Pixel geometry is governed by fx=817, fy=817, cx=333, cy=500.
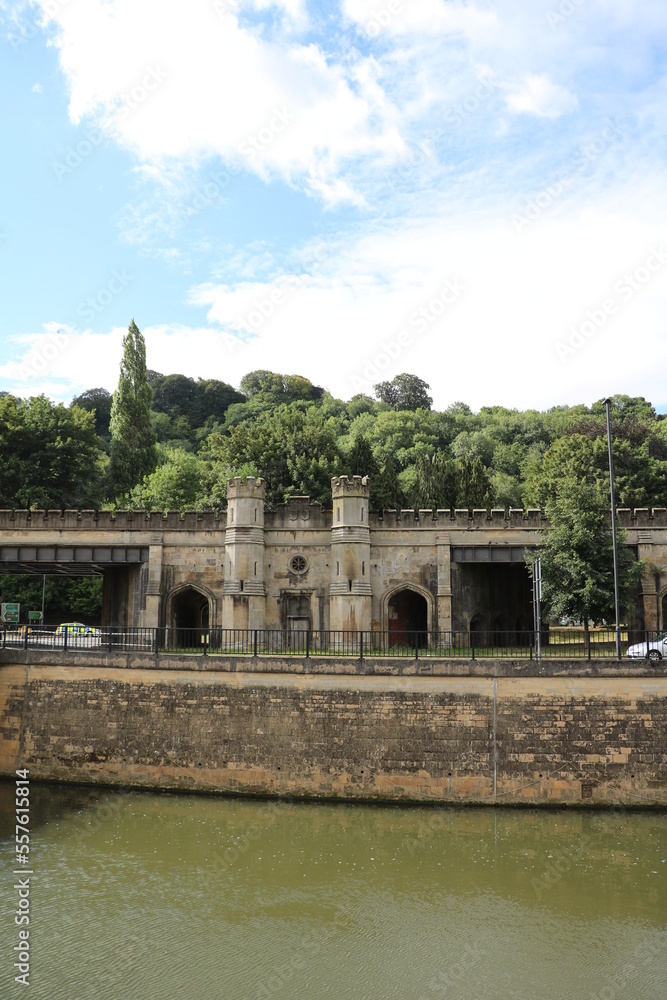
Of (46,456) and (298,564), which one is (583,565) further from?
(46,456)

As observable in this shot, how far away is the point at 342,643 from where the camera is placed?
27.9 metres

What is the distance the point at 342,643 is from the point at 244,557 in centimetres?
635

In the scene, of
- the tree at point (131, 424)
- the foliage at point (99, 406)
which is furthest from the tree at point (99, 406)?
the tree at point (131, 424)

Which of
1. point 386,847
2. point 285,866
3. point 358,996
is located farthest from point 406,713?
point 358,996

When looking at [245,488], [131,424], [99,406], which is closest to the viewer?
[245,488]

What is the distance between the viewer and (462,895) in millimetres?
16078

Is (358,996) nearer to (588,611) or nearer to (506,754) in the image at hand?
(506,754)

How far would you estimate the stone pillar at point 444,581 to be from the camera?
107ft

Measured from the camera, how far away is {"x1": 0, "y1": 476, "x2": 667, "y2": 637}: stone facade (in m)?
32.1

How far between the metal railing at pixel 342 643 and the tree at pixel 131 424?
2611 centimetres

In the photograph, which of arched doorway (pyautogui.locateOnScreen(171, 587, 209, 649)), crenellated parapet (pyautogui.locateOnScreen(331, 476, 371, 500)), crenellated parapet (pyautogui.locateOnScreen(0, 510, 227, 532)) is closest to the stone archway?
arched doorway (pyautogui.locateOnScreen(171, 587, 209, 649))

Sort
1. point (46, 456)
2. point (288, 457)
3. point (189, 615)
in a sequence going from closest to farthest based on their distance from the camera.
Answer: point (189, 615) → point (288, 457) → point (46, 456)

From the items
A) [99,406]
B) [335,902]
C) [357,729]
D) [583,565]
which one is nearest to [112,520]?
[357,729]

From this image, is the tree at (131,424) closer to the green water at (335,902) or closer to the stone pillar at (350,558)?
the stone pillar at (350,558)
